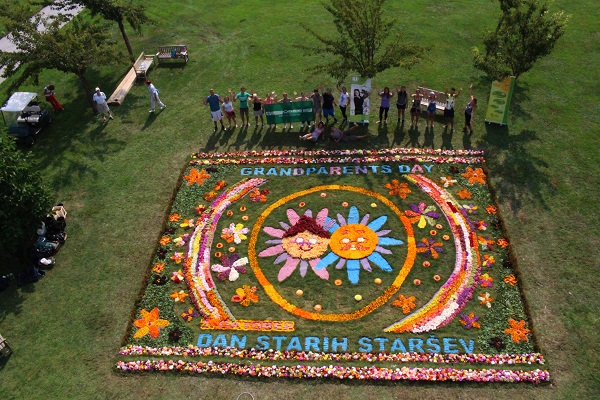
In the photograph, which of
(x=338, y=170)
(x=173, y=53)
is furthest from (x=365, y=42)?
(x=173, y=53)

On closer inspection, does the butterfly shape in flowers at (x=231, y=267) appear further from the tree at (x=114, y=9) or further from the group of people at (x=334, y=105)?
the tree at (x=114, y=9)

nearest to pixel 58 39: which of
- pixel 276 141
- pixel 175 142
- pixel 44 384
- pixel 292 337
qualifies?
pixel 175 142

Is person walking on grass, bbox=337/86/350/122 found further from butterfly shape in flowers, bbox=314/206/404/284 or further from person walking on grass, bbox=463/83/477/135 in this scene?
butterfly shape in flowers, bbox=314/206/404/284

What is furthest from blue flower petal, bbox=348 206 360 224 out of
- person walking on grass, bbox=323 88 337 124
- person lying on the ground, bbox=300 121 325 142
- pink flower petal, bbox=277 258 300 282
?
person walking on grass, bbox=323 88 337 124

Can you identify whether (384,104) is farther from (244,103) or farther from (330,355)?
(330,355)

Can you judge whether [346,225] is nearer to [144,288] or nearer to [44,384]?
[144,288]

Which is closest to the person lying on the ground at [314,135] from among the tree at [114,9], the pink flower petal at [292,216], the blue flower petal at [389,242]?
the pink flower petal at [292,216]
